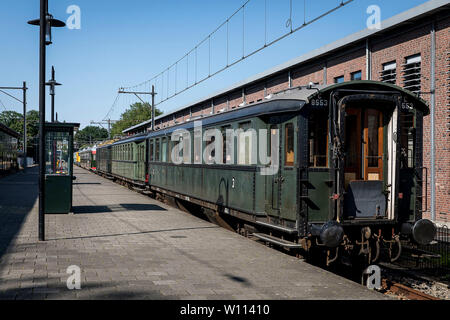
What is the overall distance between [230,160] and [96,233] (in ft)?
10.8

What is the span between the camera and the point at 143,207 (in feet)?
56.2

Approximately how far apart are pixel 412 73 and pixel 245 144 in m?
10.4

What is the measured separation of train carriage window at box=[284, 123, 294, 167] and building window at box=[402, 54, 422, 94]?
10.4m

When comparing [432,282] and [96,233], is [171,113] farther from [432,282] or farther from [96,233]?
[432,282]

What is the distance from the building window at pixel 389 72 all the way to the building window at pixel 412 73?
517 mm

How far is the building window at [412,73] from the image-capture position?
58.0 ft

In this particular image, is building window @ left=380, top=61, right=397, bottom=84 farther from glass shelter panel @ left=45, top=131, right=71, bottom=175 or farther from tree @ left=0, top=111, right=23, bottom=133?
tree @ left=0, top=111, right=23, bottom=133

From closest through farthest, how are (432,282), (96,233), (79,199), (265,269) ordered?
(265,269) → (432,282) → (96,233) → (79,199)

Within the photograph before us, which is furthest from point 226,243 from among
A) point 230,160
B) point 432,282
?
point 432,282

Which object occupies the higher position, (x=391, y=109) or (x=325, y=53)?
(x=325, y=53)

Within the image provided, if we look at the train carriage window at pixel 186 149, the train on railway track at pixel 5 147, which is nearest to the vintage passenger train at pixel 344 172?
the train carriage window at pixel 186 149

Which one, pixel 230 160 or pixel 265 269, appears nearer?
pixel 265 269

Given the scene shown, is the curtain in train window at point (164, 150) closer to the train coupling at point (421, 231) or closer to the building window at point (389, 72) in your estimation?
the building window at point (389, 72)

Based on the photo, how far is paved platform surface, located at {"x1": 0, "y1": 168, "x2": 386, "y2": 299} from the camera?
20.3ft
